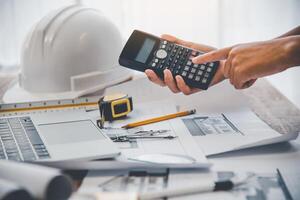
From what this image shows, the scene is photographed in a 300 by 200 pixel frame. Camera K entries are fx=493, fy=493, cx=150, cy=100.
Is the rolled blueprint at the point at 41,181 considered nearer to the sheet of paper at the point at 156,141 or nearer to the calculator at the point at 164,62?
the sheet of paper at the point at 156,141

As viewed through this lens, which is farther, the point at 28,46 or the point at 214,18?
the point at 214,18

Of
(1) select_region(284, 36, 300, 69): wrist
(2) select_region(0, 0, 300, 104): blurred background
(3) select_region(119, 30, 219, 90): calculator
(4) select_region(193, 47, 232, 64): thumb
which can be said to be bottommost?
(2) select_region(0, 0, 300, 104): blurred background

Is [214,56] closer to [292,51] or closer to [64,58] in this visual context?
[292,51]

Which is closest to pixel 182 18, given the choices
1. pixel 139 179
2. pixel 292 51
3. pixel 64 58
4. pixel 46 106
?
pixel 64 58

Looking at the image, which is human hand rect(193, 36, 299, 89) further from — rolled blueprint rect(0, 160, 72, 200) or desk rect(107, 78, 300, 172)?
rolled blueprint rect(0, 160, 72, 200)

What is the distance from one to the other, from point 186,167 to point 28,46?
1.72ft

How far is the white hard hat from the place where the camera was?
0.93 metres

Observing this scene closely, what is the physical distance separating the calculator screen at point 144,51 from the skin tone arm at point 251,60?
0.08 feet

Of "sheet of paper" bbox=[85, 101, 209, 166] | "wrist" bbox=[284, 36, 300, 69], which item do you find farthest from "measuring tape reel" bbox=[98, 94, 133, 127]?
"wrist" bbox=[284, 36, 300, 69]

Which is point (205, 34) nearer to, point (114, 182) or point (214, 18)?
point (214, 18)

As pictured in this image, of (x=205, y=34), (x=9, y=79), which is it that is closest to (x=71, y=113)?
(x=9, y=79)

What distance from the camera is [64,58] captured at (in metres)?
0.93

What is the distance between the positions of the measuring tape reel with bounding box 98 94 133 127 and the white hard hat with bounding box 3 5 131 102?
162 mm

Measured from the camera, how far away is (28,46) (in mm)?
953
